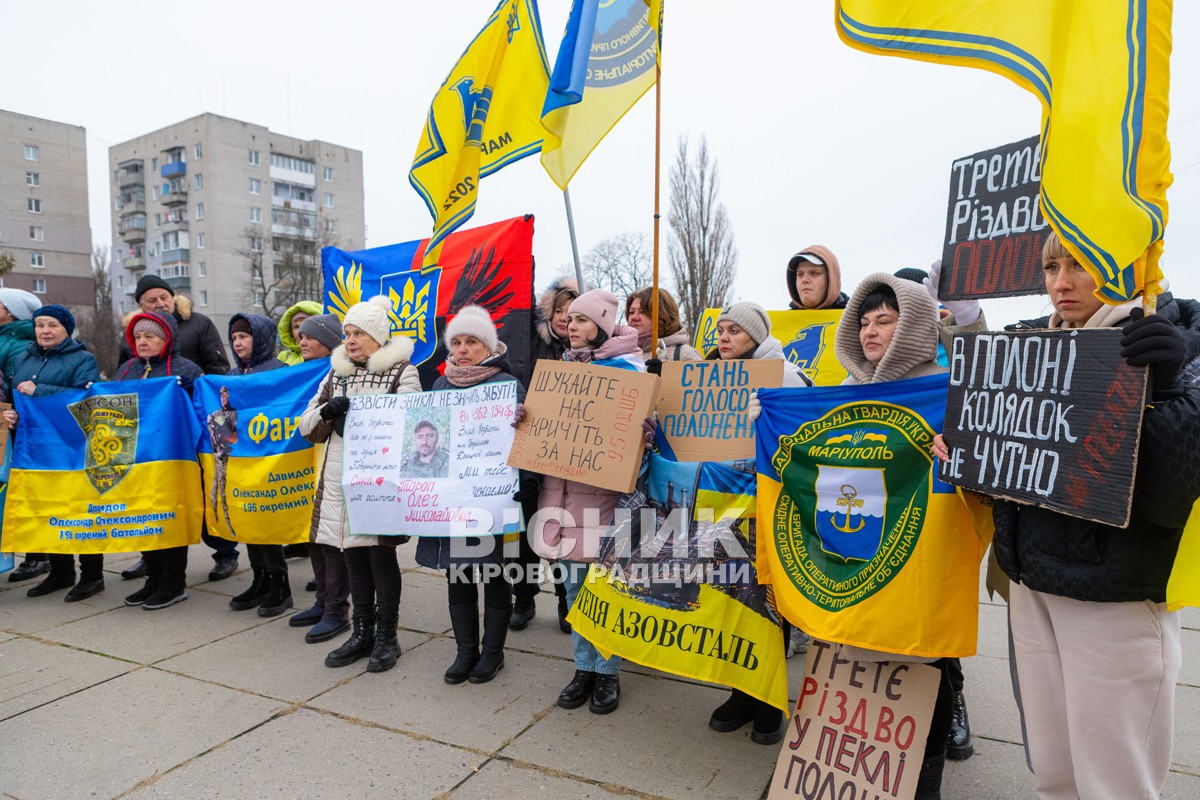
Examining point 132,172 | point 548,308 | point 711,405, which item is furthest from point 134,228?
point 711,405

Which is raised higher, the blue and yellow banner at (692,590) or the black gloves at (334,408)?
the black gloves at (334,408)

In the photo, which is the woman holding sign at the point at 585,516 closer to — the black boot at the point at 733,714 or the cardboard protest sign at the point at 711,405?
the cardboard protest sign at the point at 711,405

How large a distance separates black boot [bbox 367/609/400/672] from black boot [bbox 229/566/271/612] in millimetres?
1499

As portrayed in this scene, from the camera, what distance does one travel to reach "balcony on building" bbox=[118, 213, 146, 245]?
65.4 meters

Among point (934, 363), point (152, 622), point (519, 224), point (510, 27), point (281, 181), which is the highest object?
point (281, 181)

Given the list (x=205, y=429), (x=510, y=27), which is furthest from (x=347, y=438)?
(x=510, y=27)

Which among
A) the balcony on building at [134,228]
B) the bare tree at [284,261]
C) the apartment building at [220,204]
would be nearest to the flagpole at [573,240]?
the bare tree at [284,261]

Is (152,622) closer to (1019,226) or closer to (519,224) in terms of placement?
(519,224)

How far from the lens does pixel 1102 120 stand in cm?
188

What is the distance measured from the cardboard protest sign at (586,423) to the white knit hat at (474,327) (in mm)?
450

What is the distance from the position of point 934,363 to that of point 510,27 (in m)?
3.64

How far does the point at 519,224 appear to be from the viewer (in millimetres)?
4805

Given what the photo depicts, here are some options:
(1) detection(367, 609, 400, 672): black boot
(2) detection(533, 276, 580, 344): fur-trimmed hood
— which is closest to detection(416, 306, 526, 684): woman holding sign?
(1) detection(367, 609, 400, 672): black boot

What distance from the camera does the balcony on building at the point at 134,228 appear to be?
214 ft
